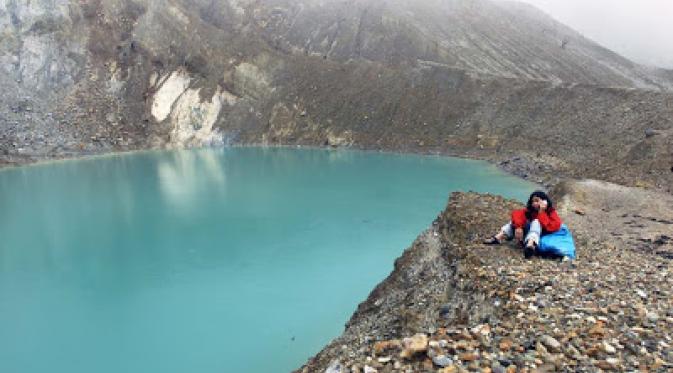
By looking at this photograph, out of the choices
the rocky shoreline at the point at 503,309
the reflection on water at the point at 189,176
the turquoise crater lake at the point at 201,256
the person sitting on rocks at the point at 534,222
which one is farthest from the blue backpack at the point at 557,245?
the reflection on water at the point at 189,176

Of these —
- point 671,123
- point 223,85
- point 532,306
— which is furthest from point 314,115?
point 532,306

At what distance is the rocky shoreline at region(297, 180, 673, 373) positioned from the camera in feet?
22.6

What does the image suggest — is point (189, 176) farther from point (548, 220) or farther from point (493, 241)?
point (548, 220)

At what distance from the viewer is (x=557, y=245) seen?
1074cm

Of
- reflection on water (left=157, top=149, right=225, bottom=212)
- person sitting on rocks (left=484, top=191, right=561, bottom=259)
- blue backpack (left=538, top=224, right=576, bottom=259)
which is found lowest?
reflection on water (left=157, top=149, right=225, bottom=212)

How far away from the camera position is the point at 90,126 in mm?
66938

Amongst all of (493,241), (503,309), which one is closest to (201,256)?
(493,241)

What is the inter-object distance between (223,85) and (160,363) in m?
59.8

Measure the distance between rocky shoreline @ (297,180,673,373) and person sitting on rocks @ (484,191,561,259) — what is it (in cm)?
32

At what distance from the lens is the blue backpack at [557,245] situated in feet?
35.0

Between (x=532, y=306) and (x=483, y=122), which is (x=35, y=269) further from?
(x=483, y=122)

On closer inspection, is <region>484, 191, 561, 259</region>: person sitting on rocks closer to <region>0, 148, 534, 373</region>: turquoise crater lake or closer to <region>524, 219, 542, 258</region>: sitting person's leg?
<region>524, 219, 542, 258</region>: sitting person's leg

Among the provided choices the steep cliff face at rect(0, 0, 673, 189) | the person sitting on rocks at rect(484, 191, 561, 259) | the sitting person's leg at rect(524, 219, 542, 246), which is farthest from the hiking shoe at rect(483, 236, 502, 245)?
the steep cliff face at rect(0, 0, 673, 189)

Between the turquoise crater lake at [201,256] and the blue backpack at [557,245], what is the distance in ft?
26.8
